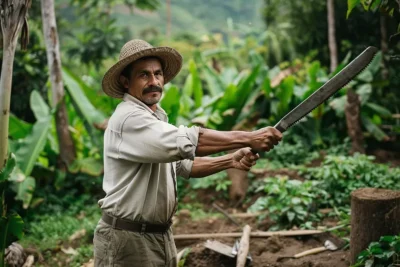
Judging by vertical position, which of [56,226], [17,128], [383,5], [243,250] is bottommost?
[56,226]

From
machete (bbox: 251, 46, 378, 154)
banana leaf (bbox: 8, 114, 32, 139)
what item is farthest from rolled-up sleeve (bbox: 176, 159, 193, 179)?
banana leaf (bbox: 8, 114, 32, 139)

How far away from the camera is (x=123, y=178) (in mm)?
2605

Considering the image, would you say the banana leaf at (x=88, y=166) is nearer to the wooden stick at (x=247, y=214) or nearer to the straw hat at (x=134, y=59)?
the wooden stick at (x=247, y=214)

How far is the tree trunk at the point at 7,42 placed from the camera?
409cm

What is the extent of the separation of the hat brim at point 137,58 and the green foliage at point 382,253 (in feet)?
6.10

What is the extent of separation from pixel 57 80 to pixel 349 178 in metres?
4.03

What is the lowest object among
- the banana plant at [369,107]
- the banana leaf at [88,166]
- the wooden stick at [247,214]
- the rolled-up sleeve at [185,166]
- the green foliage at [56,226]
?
the green foliage at [56,226]

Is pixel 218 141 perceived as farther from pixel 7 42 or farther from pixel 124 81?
pixel 7 42

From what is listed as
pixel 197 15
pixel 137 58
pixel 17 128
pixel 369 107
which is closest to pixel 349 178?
pixel 369 107

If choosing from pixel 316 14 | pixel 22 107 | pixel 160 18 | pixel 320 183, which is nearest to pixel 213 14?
pixel 160 18

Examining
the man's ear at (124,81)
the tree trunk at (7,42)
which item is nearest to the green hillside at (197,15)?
the tree trunk at (7,42)

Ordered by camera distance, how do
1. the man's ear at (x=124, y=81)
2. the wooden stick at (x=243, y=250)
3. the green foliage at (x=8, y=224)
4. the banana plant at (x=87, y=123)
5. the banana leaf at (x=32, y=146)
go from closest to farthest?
the man's ear at (x=124, y=81) → the green foliage at (x=8, y=224) → the wooden stick at (x=243, y=250) → the banana leaf at (x=32, y=146) → the banana plant at (x=87, y=123)

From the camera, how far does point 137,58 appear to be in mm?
2629

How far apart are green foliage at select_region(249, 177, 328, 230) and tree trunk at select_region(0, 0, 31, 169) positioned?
269cm
